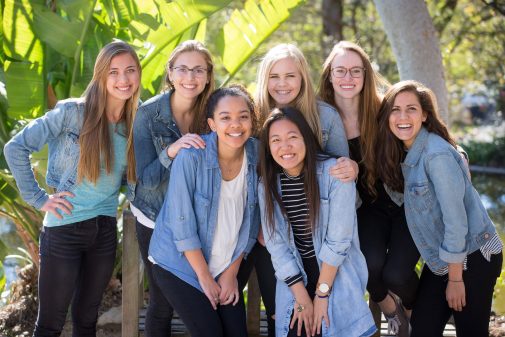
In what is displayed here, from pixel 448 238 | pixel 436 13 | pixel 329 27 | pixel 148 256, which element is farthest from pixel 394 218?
pixel 329 27

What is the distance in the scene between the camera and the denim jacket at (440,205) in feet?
11.1

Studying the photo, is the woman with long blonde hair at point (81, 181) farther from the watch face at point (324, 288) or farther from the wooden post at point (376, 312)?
the wooden post at point (376, 312)

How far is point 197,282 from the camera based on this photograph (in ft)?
10.9

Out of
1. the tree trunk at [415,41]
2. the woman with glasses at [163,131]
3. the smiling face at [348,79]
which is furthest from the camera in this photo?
the tree trunk at [415,41]

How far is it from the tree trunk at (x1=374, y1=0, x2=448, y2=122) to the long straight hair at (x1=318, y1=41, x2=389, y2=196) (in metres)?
1.56

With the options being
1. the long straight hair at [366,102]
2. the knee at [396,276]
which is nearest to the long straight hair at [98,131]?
the long straight hair at [366,102]

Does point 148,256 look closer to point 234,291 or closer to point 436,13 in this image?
point 234,291

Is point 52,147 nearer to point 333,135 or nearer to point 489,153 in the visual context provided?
point 333,135

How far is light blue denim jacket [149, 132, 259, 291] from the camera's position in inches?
129

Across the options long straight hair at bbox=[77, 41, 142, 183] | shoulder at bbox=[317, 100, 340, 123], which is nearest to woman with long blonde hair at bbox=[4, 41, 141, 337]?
long straight hair at bbox=[77, 41, 142, 183]

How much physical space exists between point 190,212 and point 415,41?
281 centimetres

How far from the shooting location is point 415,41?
529 cm

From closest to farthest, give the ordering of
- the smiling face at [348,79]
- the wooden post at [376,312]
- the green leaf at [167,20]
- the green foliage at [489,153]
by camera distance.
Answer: the smiling face at [348,79]
the wooden post at [376,312]
the green leaf at [167,20]
the green foliage at [489,153]

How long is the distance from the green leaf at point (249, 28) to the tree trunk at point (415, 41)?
1026 millimetres
